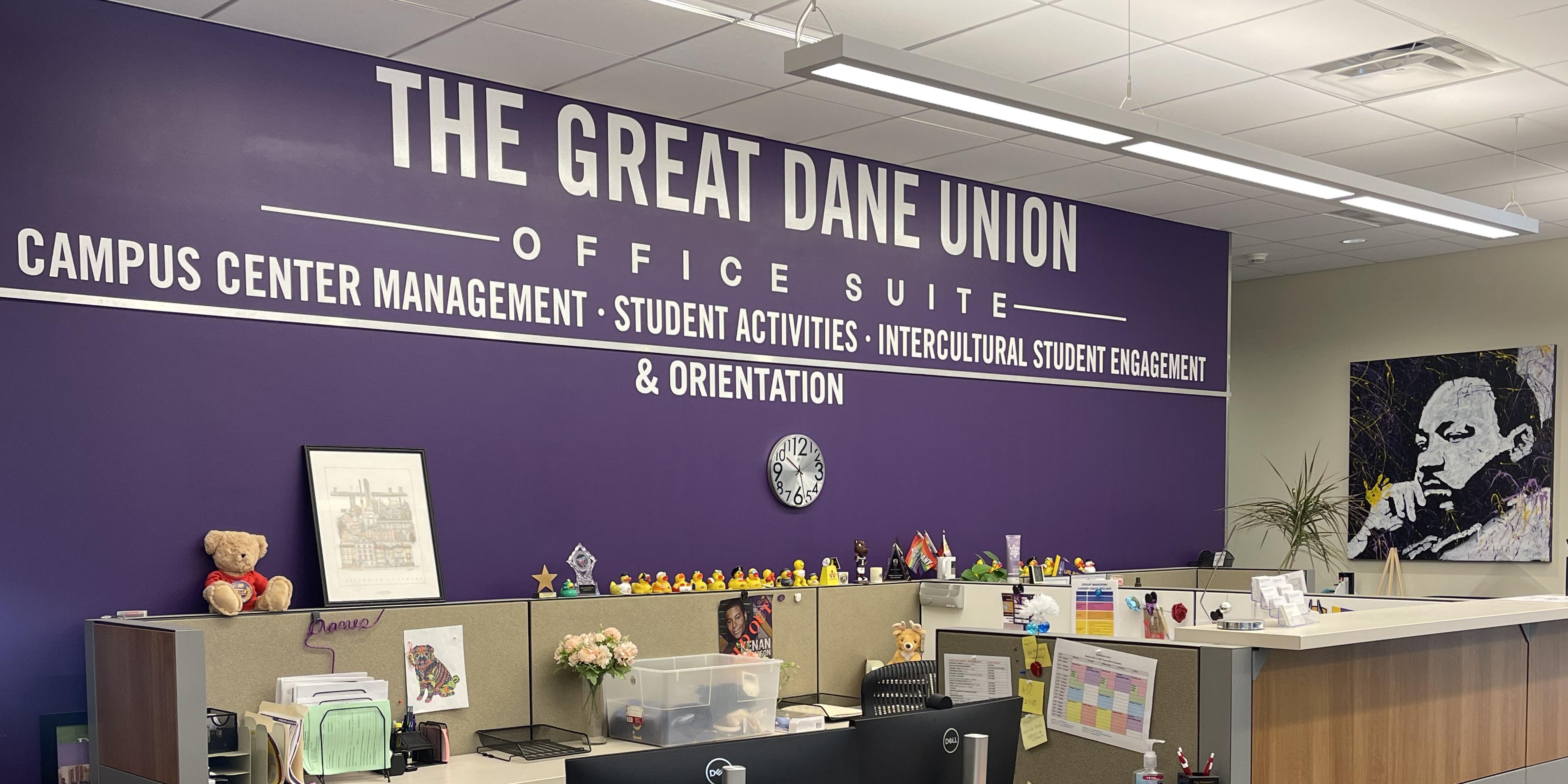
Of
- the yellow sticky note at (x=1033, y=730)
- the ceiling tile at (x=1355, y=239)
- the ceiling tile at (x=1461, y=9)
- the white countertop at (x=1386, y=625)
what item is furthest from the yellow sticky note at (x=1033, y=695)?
the ceiling tile at (x=1355, y=239)

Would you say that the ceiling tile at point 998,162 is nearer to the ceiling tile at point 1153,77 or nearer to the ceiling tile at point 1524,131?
the ceiling tile at point 1153,77

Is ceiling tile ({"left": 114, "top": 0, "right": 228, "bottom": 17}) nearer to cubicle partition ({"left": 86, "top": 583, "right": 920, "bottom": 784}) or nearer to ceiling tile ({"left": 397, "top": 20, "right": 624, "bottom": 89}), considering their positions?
ceiling tile ({"left": 397, "top": 20, "right": 624, "bottom": 89})

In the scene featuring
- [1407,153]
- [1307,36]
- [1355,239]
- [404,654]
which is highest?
[1307,36]

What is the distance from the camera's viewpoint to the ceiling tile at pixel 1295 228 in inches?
294

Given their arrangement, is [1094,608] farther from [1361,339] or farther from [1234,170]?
[1361,339]

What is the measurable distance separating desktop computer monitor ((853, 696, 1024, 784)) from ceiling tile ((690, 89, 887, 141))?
10.5ft

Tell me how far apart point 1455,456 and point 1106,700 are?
617 cm

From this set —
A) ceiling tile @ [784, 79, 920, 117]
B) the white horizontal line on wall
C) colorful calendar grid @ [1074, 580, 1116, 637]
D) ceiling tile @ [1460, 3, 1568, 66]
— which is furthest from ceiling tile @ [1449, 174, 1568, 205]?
colorful calendar grid @ [1074, 580, 1116, 637]

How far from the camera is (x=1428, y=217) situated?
16.7 feet

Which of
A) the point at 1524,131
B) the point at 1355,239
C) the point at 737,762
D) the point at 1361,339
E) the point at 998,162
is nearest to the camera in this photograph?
the point at 737,762

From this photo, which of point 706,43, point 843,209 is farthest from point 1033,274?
point 706,43

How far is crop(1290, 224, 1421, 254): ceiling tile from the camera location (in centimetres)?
780

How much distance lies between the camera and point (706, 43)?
4691mm

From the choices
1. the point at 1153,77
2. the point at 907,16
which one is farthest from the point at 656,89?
the point at 1153,77
